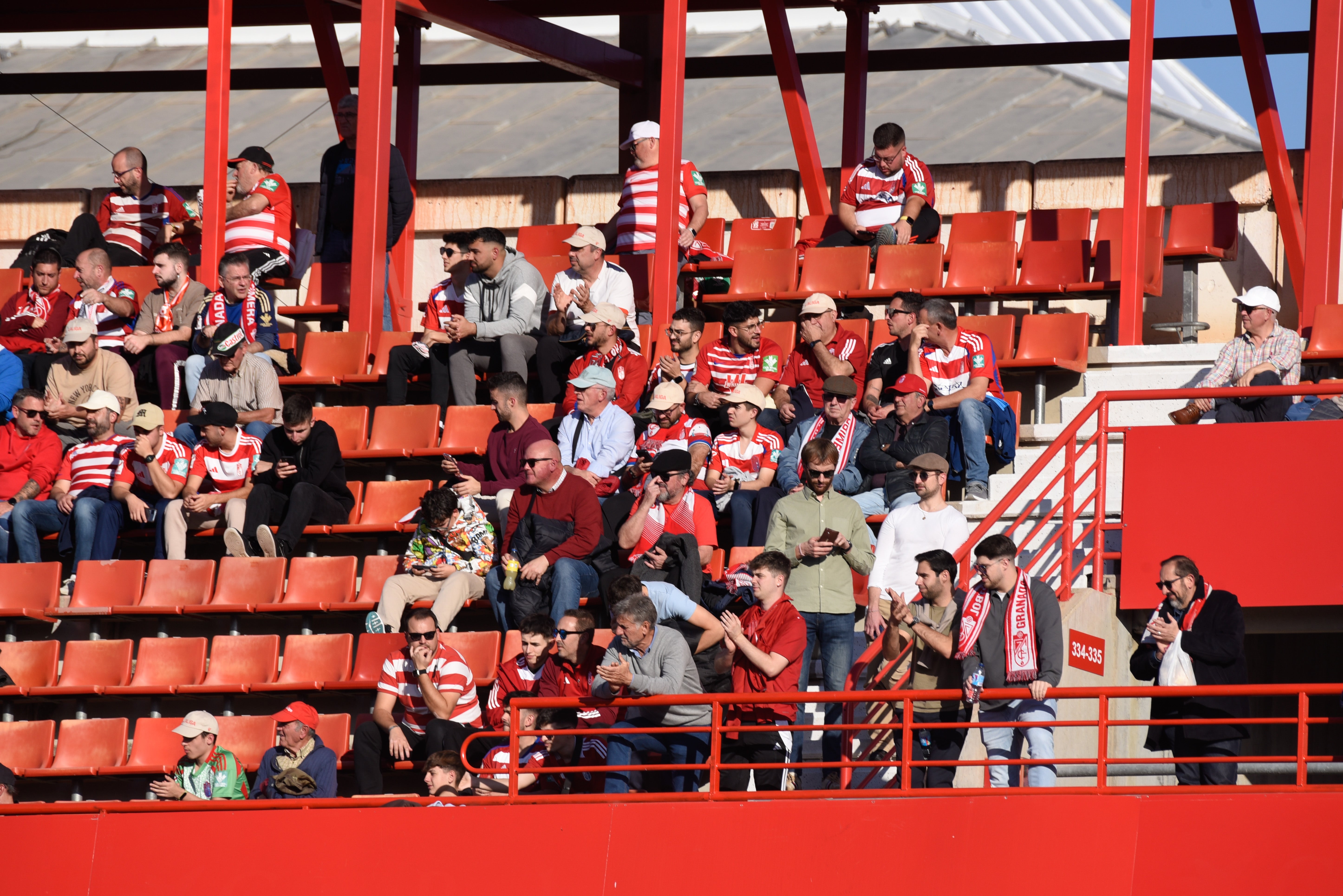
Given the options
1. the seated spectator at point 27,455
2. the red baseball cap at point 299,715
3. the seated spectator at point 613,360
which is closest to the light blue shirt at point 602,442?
the seated spectator at point 613,360

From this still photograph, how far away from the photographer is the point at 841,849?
25.6 feet

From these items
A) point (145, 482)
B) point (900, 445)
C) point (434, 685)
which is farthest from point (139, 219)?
point (900, 445)

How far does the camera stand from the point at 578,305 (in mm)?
11531

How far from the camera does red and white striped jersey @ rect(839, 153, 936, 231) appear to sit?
12.8 m

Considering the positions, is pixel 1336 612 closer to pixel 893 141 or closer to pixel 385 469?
pixel 893 141

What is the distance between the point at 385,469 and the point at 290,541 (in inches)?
43.1

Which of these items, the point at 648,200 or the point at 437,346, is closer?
the point at 437,346

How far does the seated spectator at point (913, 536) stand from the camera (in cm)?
909

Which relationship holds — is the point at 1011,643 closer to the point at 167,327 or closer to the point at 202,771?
the point at 202,771

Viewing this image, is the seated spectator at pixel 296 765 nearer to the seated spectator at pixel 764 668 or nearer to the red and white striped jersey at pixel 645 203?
the seated spectator at pixel 764 668

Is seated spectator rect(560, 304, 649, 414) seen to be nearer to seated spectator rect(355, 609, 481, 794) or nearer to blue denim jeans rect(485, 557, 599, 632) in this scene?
blue denim jeans rect(485, 557, 599, 632)

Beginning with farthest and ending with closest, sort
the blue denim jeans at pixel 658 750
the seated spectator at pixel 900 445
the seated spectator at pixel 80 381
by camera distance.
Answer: the seated spectator at pixel 80 381, the seated spectator at pixel 900 445, the blue denim jeans at pixel 658 750

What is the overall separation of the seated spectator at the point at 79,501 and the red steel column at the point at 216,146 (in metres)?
1.77

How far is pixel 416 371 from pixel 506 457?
1811 mm
